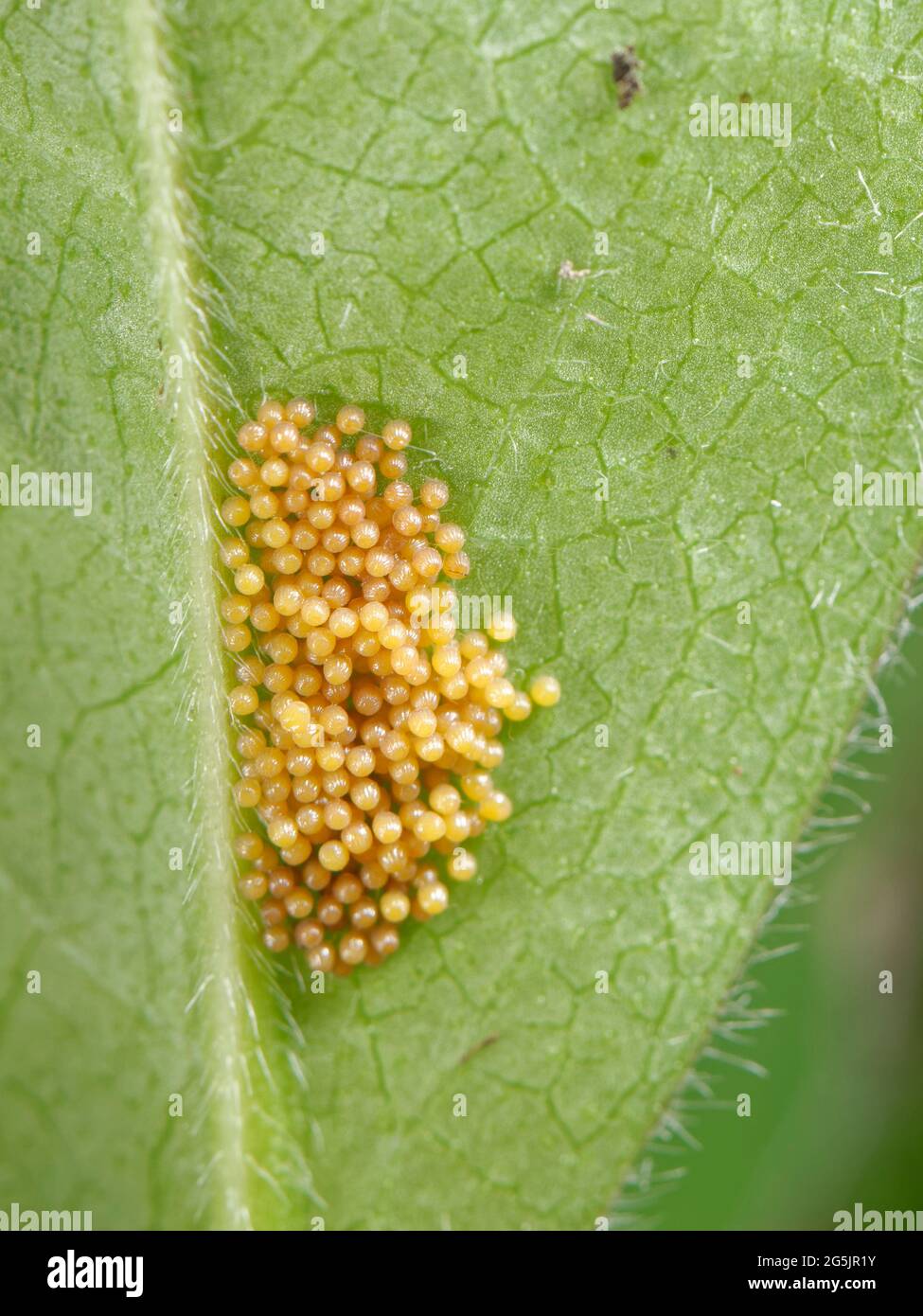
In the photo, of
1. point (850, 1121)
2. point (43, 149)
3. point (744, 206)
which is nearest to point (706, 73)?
point (744, 206)

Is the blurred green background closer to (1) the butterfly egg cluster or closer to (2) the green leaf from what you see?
(2) the green leaf

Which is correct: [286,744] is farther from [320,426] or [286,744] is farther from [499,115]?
[499,115]

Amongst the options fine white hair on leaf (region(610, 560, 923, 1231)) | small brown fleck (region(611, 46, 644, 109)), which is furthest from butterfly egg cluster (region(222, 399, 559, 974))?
small brown fleck (region(611, 46, 644, 109))

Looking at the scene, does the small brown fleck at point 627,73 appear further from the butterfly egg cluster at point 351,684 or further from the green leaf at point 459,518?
the butterfly egg cluster at point 351,684

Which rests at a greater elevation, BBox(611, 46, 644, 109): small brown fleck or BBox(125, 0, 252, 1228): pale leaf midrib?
BBox(611, 46, 644, 109): small brown fleck

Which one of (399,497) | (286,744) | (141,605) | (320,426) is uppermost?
(320,426)

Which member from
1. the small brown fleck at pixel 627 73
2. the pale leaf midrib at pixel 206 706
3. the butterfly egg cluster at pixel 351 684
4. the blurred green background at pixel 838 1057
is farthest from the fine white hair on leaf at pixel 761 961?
the small brown fleck at pixel 627 73

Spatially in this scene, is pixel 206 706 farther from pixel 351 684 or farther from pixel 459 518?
pixel 459 518
